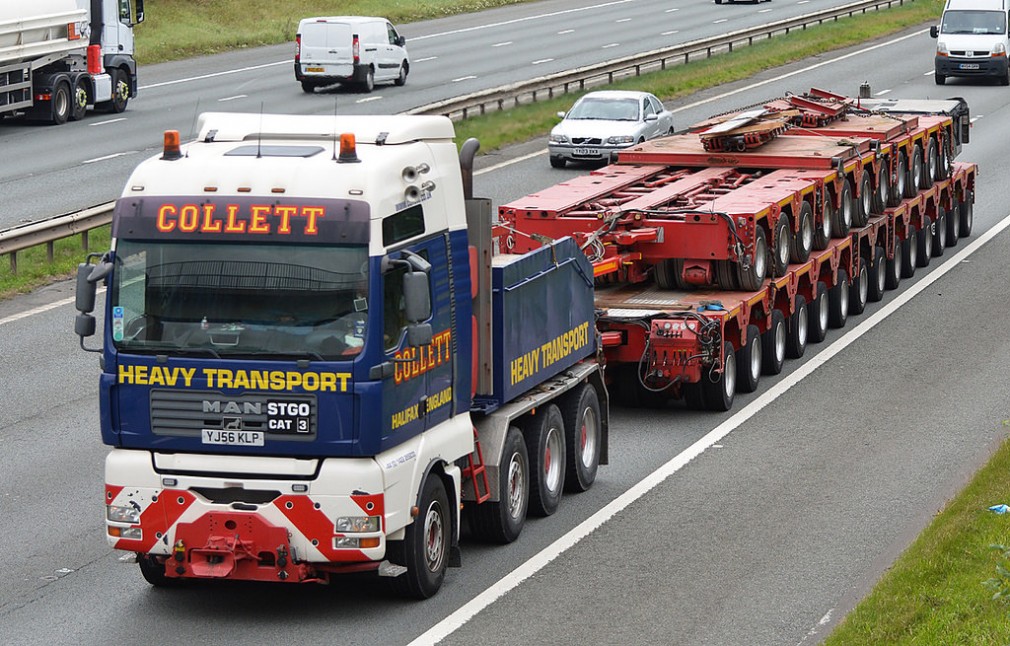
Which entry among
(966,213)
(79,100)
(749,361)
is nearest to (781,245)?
(749,361)

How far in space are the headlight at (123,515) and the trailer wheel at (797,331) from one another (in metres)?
10.7

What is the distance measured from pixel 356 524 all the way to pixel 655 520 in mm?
3674

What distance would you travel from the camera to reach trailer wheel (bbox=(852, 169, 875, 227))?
22.4m

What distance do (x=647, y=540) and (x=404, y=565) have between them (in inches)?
101

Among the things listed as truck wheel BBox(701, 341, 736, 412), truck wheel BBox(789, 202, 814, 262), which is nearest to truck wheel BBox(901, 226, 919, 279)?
truck wheel BBox(789, 202, 814, 262)

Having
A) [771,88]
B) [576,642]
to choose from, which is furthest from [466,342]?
[771,88]

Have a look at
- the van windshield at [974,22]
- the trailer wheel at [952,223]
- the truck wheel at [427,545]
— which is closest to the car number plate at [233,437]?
the truck wheel at [427,545]

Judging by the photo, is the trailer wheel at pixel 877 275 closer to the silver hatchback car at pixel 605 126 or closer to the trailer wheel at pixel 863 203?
the trailer wheel at pixel 863 203

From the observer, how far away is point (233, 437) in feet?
36.3

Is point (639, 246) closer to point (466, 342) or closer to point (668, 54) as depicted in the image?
point (466, 342)

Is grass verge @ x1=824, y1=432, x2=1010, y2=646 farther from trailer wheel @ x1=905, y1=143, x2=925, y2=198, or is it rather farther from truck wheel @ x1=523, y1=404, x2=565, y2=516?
trailer wheel @ x1=905, y1=143, x2=925, y2=198

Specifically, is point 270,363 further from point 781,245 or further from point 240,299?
point 781,245

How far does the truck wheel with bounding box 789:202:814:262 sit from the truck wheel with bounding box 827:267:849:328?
1.58 m

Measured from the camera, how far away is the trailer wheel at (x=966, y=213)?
28656 mm
